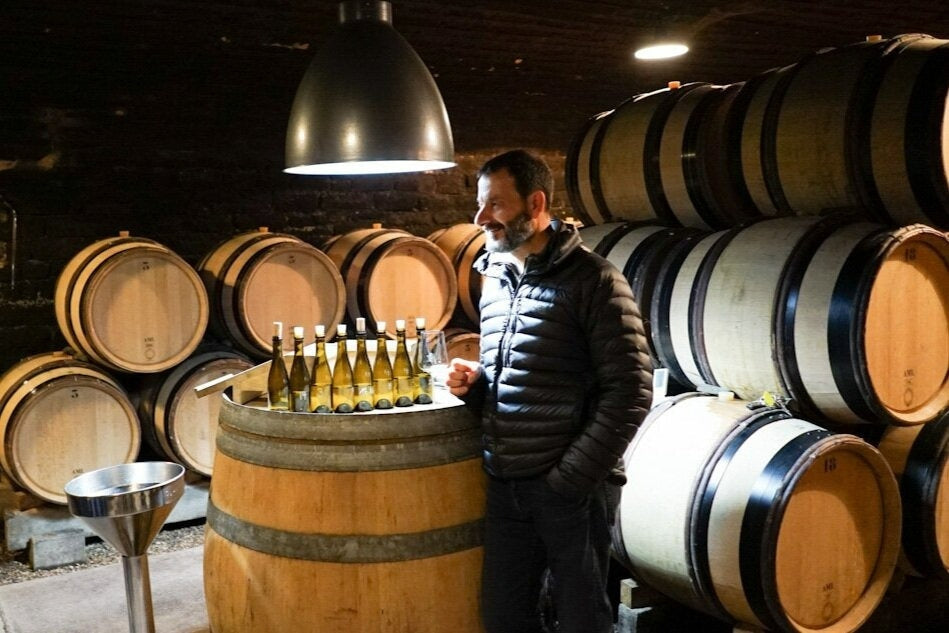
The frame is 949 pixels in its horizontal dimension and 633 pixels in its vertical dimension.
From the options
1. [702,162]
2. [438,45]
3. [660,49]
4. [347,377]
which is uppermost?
[438,45]

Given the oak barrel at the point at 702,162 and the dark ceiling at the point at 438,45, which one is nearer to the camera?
the oak barrel at the point at 702,162

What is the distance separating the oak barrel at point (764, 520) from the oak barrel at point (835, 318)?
0.49 feet

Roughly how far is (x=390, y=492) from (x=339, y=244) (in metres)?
3.47

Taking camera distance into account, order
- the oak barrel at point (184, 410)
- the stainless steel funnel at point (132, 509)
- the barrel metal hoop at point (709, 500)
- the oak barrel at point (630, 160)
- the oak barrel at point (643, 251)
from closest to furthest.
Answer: the stainless steel funnel at point (132, 509)
the barrel metal hoop at point (709, 500)
the oak barrel at point (643, 251)
the oak barrel at point (630, 160)
the oak barrel at point (184, 410)

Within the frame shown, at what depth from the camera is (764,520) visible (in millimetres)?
2781

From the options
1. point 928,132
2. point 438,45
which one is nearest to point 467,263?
point 438,45

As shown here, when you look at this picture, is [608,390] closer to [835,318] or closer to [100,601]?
[835,318]

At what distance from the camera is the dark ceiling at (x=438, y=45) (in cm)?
446

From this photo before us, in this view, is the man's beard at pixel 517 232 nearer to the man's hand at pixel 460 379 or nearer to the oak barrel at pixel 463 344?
the man's hand at pixel 460 379

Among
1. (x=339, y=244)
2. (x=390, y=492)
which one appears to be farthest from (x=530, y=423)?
(x=339, y=244)

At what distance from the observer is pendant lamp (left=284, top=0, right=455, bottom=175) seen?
99.5 inches

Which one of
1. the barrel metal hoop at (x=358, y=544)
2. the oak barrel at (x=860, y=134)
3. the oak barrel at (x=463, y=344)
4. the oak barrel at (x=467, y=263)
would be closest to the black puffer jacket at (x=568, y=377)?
the barrel metal hoop at (x=358, y=544)

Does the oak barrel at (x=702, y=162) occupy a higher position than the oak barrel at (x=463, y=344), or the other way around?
the oak barrel at (x=702, y=162)

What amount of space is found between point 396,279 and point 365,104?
9.27 feet
